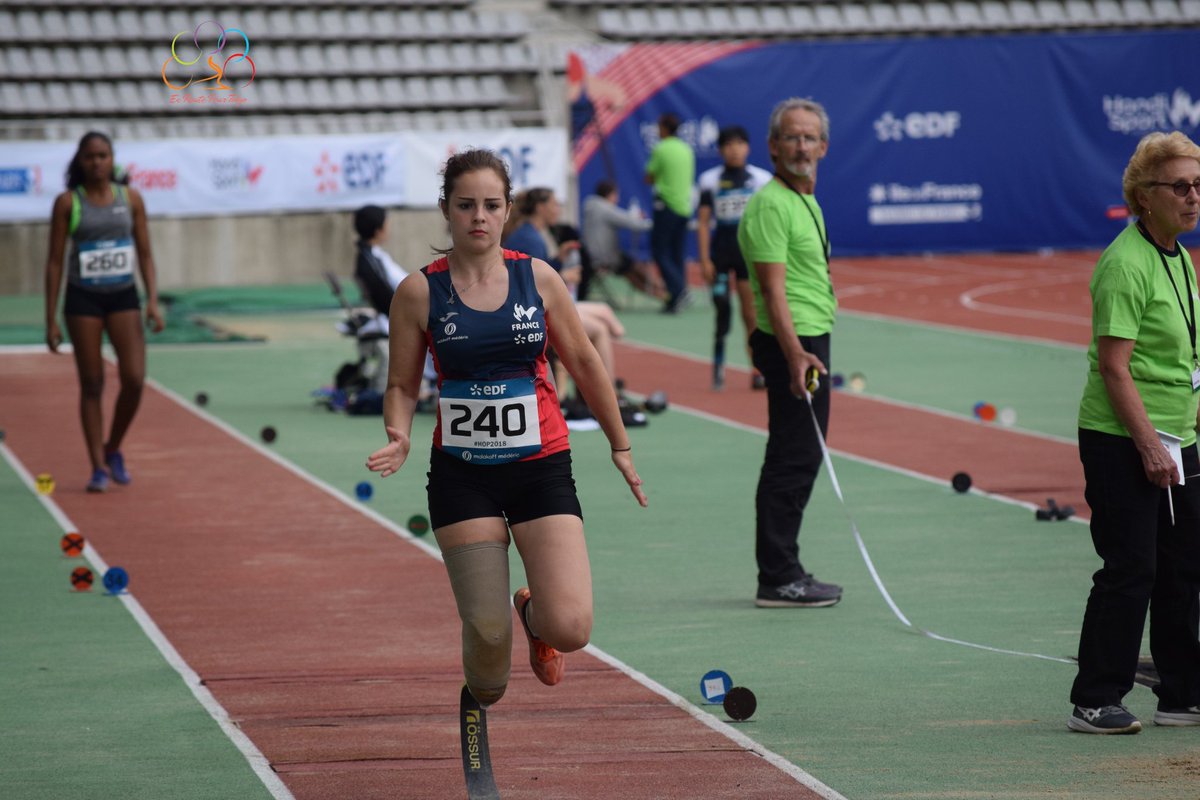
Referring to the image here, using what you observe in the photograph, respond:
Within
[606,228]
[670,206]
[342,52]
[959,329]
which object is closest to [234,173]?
[342,52]

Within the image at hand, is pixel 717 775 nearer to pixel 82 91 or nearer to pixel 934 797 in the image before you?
pixel 934 797

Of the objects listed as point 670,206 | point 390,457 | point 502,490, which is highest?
point 670,206

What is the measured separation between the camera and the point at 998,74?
33031 mm

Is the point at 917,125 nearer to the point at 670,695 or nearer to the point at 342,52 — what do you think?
the point at 342,52

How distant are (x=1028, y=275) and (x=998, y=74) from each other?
5.38 m

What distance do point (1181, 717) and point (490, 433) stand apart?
253 centimetres

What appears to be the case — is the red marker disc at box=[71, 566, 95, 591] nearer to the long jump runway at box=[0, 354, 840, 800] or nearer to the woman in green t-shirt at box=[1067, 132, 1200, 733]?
the long jump runway at box=[0, 354, 840, 800]

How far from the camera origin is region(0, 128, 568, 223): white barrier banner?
26328 millimetres

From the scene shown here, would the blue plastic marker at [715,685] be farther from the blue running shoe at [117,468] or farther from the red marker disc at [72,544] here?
the blue running shoe at [117,468]

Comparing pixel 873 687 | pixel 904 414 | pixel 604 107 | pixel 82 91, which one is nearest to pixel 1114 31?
pixel 604 107

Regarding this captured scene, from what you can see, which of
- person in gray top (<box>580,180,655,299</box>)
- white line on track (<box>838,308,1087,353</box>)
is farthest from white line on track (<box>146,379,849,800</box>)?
person in gray top (<box>580,180,655,299</box>)

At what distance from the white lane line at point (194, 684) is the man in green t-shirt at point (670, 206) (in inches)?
533
